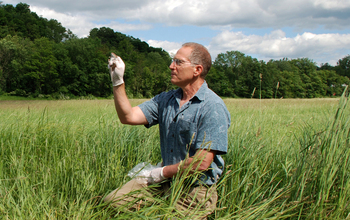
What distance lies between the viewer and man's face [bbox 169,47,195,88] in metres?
2.27

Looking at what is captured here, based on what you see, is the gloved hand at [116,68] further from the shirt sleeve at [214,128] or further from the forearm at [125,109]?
the shirt sleeve at [214,128]

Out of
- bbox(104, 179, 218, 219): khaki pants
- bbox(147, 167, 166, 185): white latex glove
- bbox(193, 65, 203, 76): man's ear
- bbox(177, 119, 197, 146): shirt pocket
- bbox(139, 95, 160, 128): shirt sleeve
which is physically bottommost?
bbox(104, 179, 218, 219): khaki pants

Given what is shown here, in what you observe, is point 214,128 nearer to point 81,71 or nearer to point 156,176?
point 156,176

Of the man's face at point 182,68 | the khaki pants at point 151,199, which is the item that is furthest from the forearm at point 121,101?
the khaki pants at point 151,199

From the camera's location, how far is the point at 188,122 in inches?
87.3

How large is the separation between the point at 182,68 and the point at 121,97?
1.75ft

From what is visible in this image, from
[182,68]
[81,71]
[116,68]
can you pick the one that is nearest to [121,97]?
[116,68]

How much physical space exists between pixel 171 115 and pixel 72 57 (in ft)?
206

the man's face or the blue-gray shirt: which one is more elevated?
the man's face

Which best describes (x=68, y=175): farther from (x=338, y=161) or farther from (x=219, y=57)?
(x=219, y=57)

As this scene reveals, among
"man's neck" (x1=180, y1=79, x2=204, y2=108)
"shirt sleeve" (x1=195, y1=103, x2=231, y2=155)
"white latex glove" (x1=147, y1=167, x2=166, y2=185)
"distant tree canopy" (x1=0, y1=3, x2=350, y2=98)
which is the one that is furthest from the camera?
"distant tree canopy" (x1=0, y1=3, x2=350, y2=98)

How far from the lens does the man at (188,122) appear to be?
2.09 metres

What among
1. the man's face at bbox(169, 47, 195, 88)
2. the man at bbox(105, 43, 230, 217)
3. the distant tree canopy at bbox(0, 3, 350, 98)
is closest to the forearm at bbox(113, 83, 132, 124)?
the man at bbox(105, 43, 230, 217)

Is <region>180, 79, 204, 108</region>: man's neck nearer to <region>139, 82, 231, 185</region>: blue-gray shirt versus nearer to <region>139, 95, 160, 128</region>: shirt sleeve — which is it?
<region>139, 82, 231, 185</region>: blue-gray shirt
